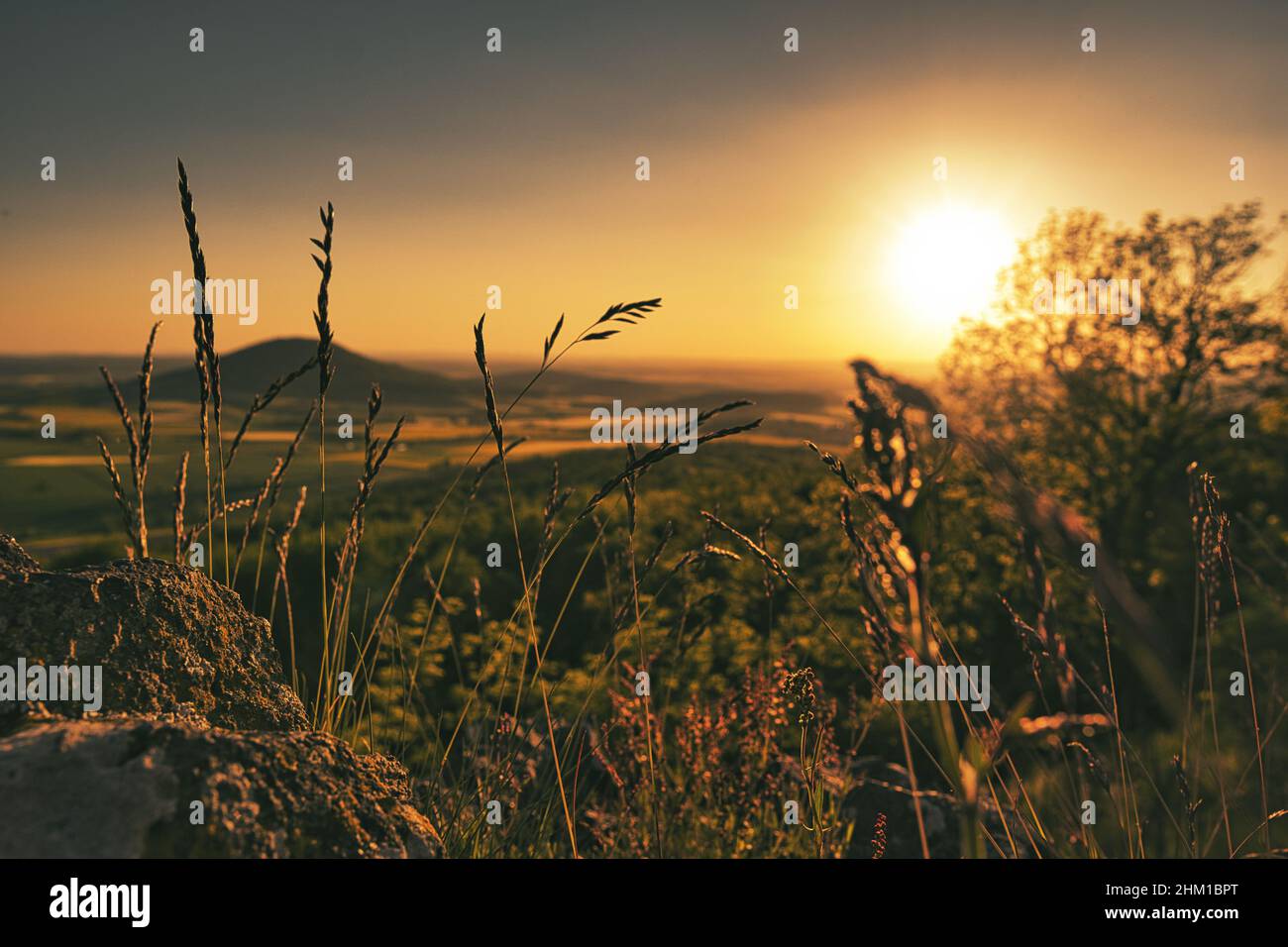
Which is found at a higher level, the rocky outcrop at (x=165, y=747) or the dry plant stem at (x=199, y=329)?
the dry plant stem at (x=199, y=329)

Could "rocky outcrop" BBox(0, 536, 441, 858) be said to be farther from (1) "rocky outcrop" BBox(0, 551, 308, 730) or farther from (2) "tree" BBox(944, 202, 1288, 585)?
(2) "tree" BBox(944, 202, 1288, 585)

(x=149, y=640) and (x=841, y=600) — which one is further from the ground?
(x=149, y=640)

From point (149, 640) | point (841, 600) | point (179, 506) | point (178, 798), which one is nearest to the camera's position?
point (178, 798)

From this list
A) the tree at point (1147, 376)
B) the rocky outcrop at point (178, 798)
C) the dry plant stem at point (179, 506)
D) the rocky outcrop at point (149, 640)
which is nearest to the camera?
the rocky outcrop at point (178, 798)

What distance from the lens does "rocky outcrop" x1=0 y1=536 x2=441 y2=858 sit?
4.22ft

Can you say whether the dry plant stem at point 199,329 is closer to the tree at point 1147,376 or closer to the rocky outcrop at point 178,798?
the rocky outcrop at point 178,798

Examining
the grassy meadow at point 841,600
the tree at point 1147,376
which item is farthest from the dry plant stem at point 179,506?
the tree at point 1147,376

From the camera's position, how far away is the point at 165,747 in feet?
4.55

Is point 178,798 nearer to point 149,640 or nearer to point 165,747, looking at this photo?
point 165,747

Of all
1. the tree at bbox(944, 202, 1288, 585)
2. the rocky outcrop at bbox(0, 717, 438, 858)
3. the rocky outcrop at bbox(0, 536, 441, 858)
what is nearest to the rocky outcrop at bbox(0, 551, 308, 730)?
the rocky outcrop at bbox(0, 536, 441, 858)

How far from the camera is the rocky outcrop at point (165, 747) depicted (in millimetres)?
1285

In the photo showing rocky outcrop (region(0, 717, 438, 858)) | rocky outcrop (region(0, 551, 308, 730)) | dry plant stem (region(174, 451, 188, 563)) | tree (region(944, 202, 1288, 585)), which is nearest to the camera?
rocky outcrop (region(0, 717, 438, 858))

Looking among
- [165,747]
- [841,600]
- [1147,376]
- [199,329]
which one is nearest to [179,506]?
[199,329]
